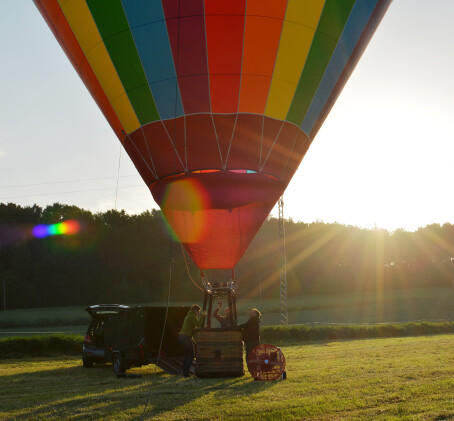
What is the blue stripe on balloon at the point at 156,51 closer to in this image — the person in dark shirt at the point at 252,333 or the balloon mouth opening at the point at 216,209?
the balloon mouth opening at the point at 216,209

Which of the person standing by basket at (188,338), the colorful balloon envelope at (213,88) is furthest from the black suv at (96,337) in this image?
the colorful balloon envelope at (213,88)

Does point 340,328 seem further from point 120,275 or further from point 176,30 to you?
point 120,275

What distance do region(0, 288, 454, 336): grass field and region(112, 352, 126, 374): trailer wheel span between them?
2264 centimetres

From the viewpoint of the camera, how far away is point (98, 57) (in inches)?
378

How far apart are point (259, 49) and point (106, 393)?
523 cm

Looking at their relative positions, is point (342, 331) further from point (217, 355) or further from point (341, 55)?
point (341, 55)

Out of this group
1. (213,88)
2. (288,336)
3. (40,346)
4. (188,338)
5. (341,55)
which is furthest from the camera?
(288,336)

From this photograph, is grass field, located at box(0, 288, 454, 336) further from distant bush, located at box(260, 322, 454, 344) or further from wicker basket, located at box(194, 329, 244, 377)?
wicker basket, located at box(194, 329, 244, 377)

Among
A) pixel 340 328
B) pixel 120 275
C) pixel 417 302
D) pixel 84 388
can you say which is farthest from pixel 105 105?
pixel 120 275

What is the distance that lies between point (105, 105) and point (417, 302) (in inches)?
1940

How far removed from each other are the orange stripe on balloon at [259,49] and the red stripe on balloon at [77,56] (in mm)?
2175

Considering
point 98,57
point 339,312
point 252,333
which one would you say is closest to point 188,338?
point 252,333

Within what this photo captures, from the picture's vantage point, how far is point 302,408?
620cm

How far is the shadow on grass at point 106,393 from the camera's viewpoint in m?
6.46
